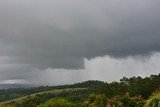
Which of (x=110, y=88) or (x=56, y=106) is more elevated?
(x=110, y=88)

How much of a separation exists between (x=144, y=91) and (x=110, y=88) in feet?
38.0

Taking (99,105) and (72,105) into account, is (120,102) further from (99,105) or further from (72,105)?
(72,105)

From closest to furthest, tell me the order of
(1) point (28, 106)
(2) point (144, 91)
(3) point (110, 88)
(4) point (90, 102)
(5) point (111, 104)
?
1. (5) point (111, 104)
2. (4) point (90, 102)
3. (2) point (144, 91)
4. (3) point (110, 88)
5. (1) point (28, 106)

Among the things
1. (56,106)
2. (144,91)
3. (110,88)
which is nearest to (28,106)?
(110,88)

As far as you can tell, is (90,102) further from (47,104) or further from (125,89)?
(125,89)

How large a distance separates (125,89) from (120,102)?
71144 mm

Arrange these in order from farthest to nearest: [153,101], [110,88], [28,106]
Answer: [28,106]
[110,88]
[153,101]

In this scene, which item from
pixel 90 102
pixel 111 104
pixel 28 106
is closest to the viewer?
pixel 111 104

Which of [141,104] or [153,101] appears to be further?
[141,104]

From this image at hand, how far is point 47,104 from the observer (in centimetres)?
3906

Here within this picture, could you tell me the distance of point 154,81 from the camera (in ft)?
359

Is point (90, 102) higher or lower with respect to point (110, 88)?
lower

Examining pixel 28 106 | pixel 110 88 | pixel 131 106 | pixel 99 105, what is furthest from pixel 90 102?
pixel 28 106

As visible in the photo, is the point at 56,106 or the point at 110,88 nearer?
the point at 56,106
